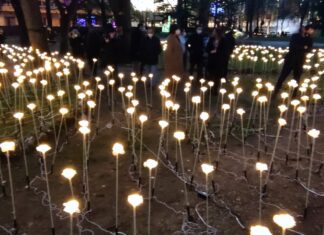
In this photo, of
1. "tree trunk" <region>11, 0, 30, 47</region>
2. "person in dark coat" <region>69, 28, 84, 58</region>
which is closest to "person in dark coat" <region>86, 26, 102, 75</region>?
"person in dark coat" <region>69, 28, 84, 58</region>

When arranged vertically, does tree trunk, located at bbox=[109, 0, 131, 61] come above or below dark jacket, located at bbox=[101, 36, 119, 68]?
above

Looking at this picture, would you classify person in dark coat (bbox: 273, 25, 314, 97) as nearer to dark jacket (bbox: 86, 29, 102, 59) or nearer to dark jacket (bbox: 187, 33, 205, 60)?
dark jacket (bbox: 187, 33, 205, 60)

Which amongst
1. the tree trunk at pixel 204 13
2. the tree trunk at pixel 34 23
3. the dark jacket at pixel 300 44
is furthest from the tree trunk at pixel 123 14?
the tree trunk at pixel 204 13

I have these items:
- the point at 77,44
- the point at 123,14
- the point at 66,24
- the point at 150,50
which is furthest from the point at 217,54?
the point at 66,24

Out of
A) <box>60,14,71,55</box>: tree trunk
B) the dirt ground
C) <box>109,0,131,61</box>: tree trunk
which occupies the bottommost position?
the dirt ground

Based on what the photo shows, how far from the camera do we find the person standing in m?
8.29

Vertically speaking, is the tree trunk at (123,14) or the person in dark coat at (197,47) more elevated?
the tree trunk at (123,14)

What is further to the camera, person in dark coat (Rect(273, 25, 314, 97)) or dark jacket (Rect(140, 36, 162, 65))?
dark jacket (Rect(140, 36, 162, 65))

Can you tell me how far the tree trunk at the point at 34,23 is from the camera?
10062mm

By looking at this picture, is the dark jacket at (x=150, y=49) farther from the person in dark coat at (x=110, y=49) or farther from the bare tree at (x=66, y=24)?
the bare tree at (x=66, y=24)

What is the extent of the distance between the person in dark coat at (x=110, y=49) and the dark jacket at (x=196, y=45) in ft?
6.78

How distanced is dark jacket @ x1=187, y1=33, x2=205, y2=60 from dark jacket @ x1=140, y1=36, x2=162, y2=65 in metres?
1.10

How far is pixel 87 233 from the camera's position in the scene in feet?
11.3

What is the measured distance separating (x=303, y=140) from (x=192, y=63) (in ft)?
15.8
